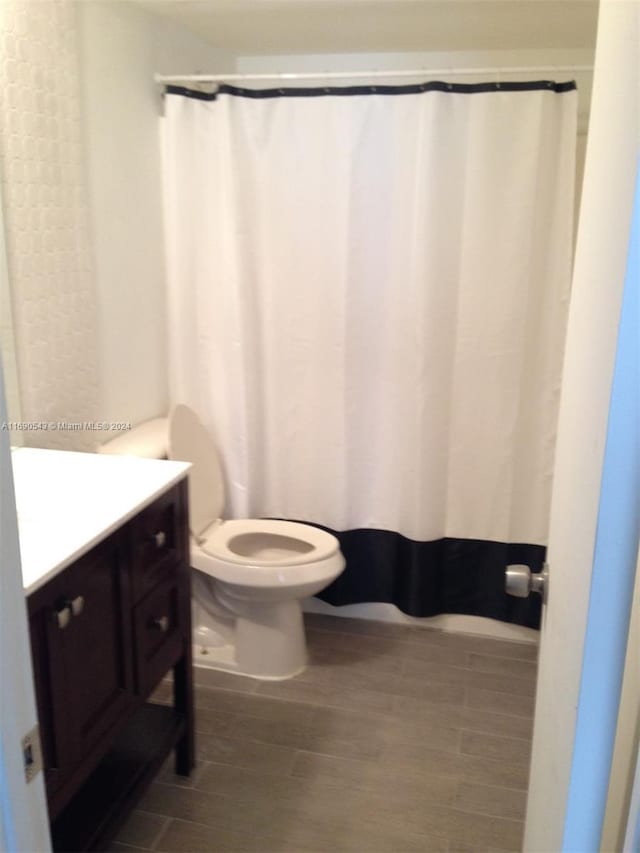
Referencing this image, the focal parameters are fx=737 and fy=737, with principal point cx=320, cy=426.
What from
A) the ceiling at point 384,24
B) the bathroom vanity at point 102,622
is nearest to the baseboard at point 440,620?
the bathroom vanity at point 102,622

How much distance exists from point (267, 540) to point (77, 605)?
127 cm

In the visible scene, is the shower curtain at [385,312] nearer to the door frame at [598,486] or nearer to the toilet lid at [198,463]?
the toilet lid at [198,463]

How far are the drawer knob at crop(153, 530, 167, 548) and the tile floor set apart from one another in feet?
2.36

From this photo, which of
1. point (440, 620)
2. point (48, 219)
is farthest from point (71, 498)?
point (440, 620)

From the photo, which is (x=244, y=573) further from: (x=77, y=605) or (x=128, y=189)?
(x=128, y=189)

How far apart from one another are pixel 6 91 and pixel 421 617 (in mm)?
2165

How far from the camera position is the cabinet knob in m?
1.36

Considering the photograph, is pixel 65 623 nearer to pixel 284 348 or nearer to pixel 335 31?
pixel 284 348

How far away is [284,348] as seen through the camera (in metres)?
2.64

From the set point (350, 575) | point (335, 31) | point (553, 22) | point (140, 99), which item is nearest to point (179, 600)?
point (350, 575)

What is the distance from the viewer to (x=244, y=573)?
2.32 metres

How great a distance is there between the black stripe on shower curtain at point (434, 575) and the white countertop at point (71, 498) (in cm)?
112

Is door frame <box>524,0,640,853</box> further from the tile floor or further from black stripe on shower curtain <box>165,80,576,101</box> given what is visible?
black stripe on shower curtain <box>165,80,576,101</box>

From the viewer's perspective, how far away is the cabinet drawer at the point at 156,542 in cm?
168
